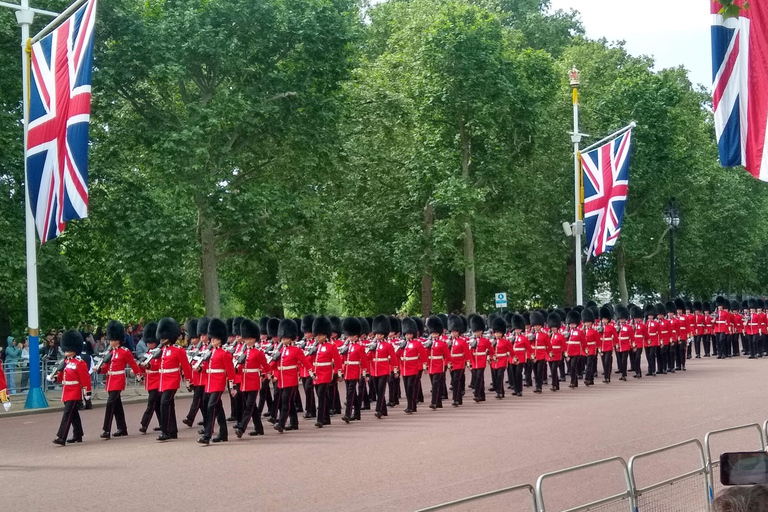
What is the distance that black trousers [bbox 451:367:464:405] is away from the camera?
58.9ft

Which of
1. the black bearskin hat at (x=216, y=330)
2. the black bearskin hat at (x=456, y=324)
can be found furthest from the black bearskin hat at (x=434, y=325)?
the black bearskin hat at (x=216, y=330)

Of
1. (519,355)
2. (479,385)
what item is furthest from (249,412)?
(519,355)

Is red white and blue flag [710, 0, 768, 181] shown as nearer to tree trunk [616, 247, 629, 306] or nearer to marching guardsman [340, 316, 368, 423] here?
marching guardsman [340, 316, 368, 423]

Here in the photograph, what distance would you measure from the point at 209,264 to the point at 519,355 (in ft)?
40.2

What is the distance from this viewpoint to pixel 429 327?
19.2 metres

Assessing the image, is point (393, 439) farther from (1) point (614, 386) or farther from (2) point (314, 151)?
(2) point (314, 151)

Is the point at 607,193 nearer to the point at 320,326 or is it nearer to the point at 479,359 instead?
the point at 479,359

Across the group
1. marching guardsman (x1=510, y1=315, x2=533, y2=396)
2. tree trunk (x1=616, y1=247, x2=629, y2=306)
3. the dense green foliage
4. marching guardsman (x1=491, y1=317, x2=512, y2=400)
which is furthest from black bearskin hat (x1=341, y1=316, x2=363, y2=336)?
tree trunk (x1=616, y1=247, x2=629, y2=306)

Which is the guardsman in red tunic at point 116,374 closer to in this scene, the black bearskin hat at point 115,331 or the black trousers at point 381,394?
the black bearskin hat at point 115,331

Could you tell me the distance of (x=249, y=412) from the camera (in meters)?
13.8

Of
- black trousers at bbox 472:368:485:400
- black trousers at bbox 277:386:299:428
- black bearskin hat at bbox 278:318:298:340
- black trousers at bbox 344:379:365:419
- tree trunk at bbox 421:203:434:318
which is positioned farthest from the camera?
tree trunk at bbox 421:203:434:318

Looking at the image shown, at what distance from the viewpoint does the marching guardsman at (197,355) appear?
568 inches

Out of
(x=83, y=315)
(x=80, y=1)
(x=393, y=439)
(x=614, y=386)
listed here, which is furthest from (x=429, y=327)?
(x=83, y=315)

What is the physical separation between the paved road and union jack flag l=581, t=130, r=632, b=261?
8847mm
